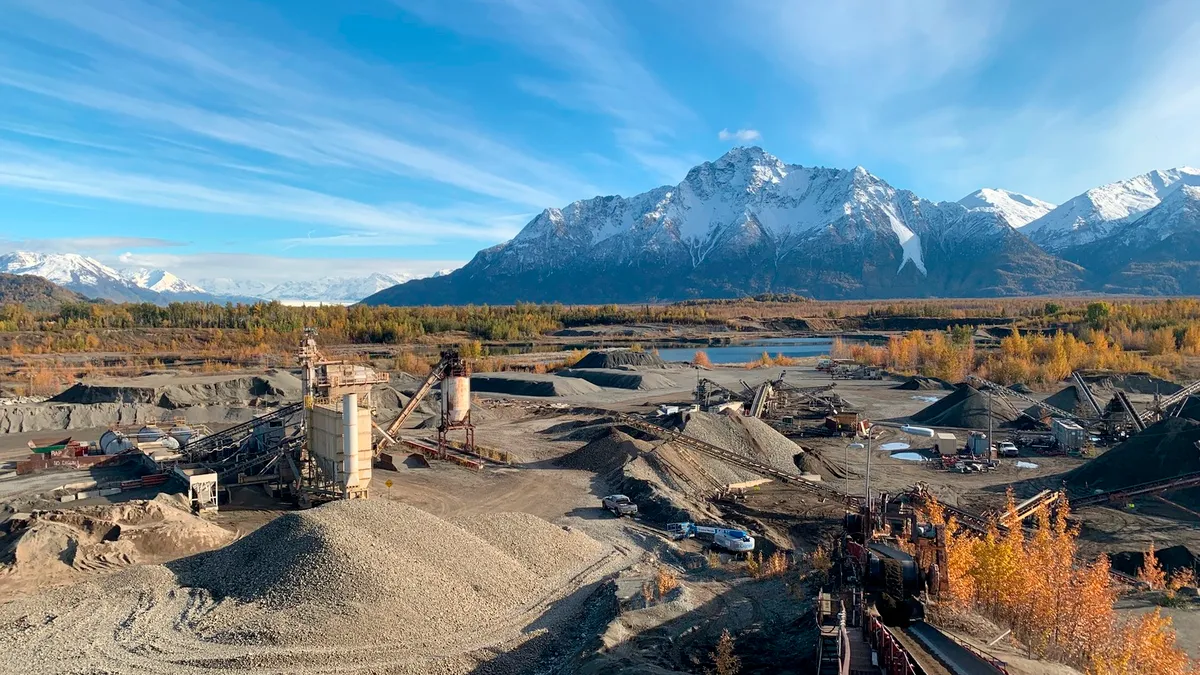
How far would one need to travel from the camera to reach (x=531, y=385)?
3012 inches

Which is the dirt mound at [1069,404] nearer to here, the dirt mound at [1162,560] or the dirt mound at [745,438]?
the dirt mound at [745,438]

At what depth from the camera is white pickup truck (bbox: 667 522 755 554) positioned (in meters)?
27.5

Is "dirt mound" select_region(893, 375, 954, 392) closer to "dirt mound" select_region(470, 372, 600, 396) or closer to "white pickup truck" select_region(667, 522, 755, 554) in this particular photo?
"dirt mound" select_region(470, 372, 600, 396)

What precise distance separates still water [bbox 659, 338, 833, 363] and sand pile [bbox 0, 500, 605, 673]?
10119 cm

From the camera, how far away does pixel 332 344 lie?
133750 millimetres

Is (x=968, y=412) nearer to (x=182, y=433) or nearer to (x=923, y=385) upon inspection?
(x=923, y=385)

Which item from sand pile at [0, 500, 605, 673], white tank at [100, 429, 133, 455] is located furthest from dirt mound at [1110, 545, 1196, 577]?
white tank at [100, 429, 133, 455]

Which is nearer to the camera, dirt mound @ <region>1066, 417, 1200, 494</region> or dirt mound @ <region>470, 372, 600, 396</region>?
dirt mound @ <region>1066, 417, 1200, 494</region>

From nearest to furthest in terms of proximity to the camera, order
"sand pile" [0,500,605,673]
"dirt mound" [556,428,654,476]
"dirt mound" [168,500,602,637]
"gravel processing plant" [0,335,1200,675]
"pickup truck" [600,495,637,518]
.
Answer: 1. "sand pile" [0,500,605,673]
2. "gravel processing plant" [0,335,1200,675]
3. "dirt mound" [168,500,602,637]
4. "pickup truck" [600,495,637,518]
5. "dirt mound" [556,428,654,476]

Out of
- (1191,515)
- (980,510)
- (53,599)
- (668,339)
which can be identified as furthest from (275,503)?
(668,339)

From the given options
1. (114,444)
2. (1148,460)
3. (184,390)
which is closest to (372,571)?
(114,444)

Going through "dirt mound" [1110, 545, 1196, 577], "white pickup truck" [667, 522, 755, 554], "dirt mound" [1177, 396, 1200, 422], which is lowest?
"dirt mound" [1110, 545, 1196, 577]

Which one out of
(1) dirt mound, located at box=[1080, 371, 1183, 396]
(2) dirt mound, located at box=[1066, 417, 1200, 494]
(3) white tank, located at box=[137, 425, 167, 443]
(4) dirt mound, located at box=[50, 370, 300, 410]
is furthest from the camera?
(1) dirt mound, located at box=[1080, 371, 1183, 396]

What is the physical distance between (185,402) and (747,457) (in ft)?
154
